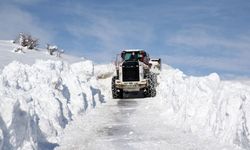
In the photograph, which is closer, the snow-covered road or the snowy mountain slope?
the snow-covered road

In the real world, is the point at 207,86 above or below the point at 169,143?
above

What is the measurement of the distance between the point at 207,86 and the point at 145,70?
10.5m

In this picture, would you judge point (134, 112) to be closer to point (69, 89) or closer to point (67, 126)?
point (69, 89)

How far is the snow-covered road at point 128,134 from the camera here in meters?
10.9

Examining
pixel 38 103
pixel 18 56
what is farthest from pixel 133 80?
pixel 18 56

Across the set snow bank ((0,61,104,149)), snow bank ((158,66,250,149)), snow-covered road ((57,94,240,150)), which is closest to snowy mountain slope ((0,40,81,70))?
snow bank ((0,61,104,149))

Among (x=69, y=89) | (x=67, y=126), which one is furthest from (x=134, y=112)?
(x=67, y=126)

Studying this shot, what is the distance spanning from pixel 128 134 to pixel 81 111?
4536mm

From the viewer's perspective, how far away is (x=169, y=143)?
11.1m

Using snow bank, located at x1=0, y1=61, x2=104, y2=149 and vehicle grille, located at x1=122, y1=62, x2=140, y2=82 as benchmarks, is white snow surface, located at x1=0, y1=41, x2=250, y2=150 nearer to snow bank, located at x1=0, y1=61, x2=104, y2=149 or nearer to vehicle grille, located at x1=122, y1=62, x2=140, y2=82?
snow bank, located at x1=0, y1=61, x2=104, y2=149

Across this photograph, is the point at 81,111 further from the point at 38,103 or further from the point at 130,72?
the point at 130,72

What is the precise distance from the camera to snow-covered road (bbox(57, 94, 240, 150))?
10.9 m

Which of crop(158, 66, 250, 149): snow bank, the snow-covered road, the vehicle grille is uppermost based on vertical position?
the vehicle grille

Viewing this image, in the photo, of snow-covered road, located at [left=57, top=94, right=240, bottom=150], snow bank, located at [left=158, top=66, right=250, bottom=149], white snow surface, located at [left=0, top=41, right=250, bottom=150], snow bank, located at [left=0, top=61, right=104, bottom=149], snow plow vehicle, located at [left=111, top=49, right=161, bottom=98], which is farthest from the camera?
snow plow vehicle, located at [left=111, top=49, right=161, bottom=98]
